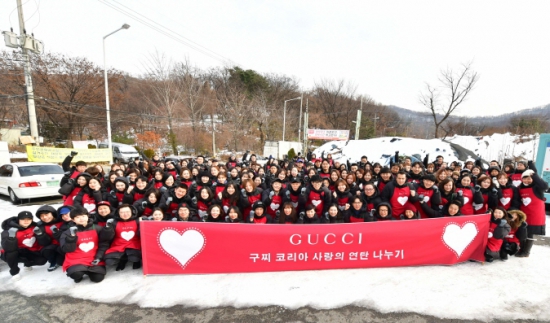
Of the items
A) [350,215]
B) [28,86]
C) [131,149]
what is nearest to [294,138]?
[131,149]

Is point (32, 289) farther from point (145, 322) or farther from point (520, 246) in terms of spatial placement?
point (520, 246)

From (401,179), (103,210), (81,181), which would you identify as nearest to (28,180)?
(81,181)

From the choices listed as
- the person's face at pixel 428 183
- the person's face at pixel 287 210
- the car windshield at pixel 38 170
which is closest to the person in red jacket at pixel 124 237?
the person's face at pixel 287 210

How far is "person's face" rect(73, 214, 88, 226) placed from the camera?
3.75 metres

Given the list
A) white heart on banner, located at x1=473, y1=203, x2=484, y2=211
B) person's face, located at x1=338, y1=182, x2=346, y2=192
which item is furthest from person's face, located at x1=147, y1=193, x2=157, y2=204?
white heart on banner, located at x1=473, y1=203, x2=484, y2=211

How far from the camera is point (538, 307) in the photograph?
10.8ft

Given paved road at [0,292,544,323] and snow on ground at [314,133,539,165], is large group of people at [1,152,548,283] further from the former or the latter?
snow on ground at [314,133,539,165]

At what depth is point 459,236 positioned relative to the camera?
4227 mm

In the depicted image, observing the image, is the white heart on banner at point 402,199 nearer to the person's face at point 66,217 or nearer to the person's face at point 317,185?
the person's face at point 317,185

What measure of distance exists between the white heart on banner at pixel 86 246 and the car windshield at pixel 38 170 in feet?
21.5

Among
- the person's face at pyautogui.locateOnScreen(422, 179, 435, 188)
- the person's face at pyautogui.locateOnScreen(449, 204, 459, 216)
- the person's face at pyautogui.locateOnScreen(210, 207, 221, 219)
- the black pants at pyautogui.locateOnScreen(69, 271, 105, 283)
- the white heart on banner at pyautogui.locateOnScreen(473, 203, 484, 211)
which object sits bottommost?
the black pants at pyautogui.locateOnScreen(69, 271, 105, 283)

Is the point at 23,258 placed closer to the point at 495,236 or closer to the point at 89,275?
the point at 89,275

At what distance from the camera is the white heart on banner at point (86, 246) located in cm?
379

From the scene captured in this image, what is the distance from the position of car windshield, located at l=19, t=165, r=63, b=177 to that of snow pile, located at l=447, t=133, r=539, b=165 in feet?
73.1
